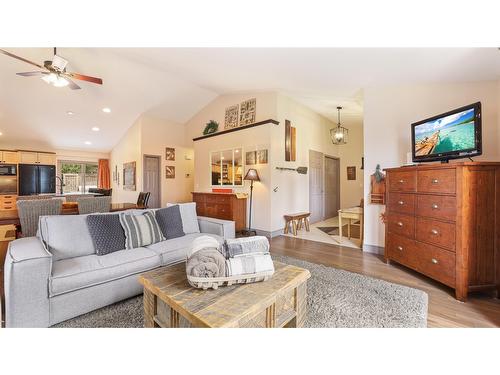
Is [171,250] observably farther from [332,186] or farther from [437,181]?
[332,186]

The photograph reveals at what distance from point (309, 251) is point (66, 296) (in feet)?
9.49

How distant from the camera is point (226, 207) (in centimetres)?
464

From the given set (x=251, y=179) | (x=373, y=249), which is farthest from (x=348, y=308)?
(x=251, y=179)

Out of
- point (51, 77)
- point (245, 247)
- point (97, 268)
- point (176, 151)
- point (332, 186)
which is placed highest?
point (51, 77)

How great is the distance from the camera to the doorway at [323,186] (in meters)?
5.67

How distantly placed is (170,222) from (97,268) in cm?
90

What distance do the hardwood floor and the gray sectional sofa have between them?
1956 millimetres

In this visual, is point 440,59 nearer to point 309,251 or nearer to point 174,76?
point 309,251

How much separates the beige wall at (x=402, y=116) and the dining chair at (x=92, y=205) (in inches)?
157

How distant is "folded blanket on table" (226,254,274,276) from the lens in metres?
1.23

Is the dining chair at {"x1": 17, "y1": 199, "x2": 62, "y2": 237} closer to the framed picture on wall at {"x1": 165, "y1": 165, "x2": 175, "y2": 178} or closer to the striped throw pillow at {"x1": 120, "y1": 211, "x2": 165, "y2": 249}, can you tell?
the striped throw pillow at {"x1": 120, "y1": 211, "x2": 165, "y2": 249}

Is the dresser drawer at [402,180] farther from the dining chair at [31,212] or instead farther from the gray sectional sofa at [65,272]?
the dining chair at [31,212]

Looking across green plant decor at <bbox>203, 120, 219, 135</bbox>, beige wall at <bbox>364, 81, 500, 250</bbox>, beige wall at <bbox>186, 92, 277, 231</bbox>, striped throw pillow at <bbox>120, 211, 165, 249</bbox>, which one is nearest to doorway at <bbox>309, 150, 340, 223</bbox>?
beige wall at <bbox>186, 92, 277, 231</bbox>
